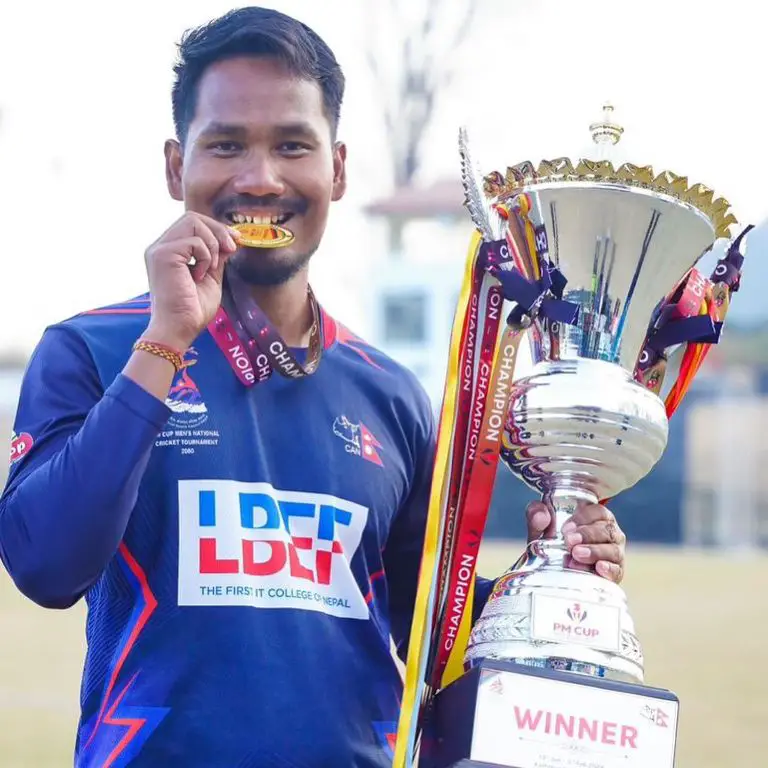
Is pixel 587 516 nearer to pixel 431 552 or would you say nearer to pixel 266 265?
pixel 431 552

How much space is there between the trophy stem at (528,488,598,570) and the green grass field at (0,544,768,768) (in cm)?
438

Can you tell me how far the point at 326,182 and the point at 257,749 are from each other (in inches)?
26.3

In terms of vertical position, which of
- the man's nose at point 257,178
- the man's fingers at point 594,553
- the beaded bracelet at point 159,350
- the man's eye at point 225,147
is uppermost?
the man's eye at point 225,147

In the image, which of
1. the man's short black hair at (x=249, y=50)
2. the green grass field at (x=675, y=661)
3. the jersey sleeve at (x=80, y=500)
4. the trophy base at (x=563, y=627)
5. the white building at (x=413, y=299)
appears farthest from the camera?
the white building at (x=413, y=299)

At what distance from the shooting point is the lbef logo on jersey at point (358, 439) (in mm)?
1613

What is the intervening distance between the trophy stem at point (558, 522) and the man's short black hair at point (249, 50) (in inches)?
21.5

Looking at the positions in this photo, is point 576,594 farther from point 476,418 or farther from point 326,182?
point 326,182

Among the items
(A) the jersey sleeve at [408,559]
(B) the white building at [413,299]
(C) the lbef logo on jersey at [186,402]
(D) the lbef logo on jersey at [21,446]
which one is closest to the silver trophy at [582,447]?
(A) the jersey sleeve at [408,559]

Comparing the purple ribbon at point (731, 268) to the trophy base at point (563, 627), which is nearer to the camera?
the trophy base at point (563, 627)

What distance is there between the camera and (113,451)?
1290 millimetres

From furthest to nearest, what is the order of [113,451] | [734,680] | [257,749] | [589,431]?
[734,680] → [589,431] → [257,749] → [113,451]

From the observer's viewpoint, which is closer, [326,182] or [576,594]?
[576,594]

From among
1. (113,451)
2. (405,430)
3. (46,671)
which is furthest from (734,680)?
(113,451)

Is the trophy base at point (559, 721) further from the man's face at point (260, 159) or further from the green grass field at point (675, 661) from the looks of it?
the green grass field at point (675, 661)
